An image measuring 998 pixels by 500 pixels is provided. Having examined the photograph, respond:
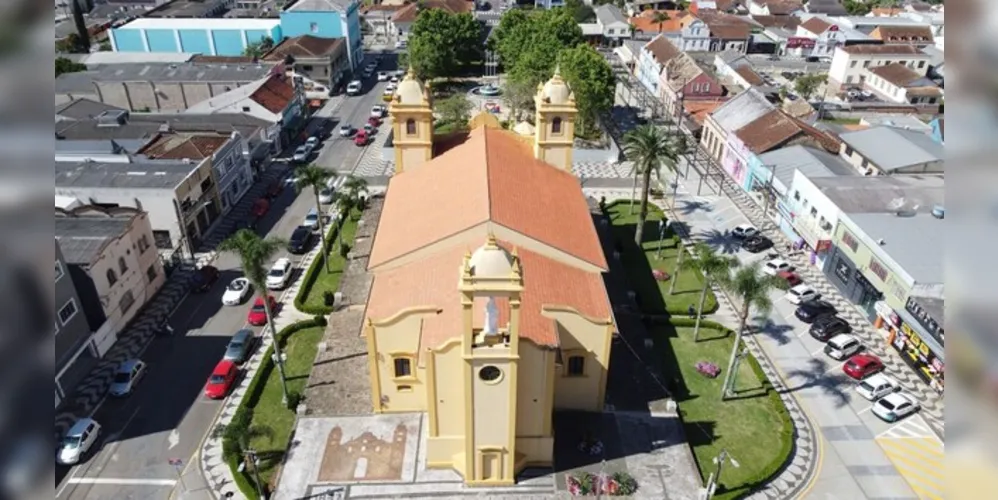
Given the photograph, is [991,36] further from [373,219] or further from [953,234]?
[373,219]

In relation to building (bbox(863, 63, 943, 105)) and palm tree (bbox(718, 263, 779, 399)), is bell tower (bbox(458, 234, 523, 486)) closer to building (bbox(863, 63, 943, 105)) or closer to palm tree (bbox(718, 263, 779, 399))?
palm tree (bbox(718, 263, 779, 399))

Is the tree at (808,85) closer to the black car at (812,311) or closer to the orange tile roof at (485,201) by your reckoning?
the black car at (812,311)

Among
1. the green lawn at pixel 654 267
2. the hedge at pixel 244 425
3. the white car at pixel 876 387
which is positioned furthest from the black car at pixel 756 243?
the hedge at pixel 244 425

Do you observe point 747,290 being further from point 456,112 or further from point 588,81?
point 456,112

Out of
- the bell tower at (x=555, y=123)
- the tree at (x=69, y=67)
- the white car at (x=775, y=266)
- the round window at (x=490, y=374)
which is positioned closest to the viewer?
the round window at (x=490, y=374)

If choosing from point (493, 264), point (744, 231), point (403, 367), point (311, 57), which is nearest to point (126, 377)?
point (403, 367)
